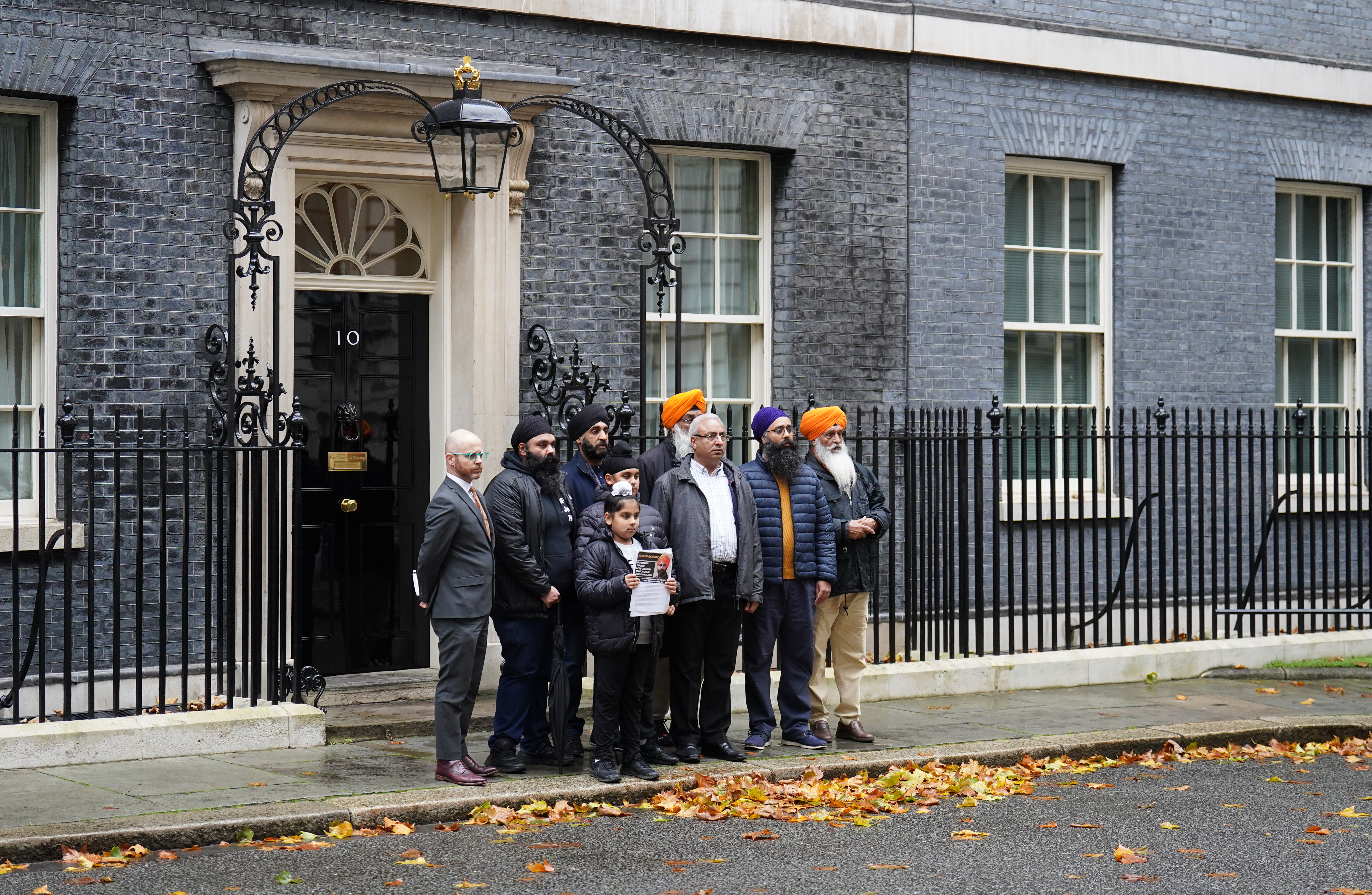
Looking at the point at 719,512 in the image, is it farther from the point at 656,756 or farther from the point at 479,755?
the point at 479,755

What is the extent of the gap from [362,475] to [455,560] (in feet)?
8.89

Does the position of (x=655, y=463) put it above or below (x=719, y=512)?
above

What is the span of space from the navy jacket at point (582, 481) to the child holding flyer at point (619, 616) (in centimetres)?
45

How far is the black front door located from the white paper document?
2.84m

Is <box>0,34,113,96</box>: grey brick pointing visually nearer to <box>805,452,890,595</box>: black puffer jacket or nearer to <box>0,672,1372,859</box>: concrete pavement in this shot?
<box>0,672,1372,859</box>: concrete pavement

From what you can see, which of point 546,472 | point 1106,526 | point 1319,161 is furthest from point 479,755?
point 1319,161

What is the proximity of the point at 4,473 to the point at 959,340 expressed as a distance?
21.3 feet

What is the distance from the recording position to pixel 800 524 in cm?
930

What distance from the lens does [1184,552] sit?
536 inches

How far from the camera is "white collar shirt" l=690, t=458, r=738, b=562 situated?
8.85 m

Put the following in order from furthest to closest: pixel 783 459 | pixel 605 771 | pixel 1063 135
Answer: pixel 1063 135 → pixel 783 459 → pixel 605 771

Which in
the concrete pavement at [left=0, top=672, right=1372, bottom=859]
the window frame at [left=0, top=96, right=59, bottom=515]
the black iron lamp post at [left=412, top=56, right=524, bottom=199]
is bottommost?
the concrete pavement at [left=0, top=672, right=1372, bottom=859]

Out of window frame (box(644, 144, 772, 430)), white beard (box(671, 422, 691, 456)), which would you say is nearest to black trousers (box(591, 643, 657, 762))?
white beard (box(671, 422, 691, 456))

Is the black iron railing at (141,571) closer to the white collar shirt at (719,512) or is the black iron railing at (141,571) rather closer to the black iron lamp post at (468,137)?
the black iron lamp post at (468,137)
